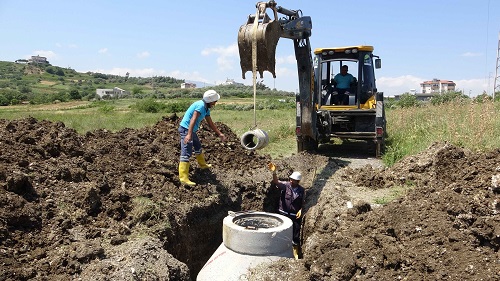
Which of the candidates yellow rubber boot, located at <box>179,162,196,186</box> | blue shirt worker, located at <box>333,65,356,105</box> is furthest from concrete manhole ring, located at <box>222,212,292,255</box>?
blue shirt worker, located at <box>333,65,356,105</box>

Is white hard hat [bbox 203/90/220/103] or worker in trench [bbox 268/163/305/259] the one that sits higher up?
white hard hat [bbox 203/90/220/103]

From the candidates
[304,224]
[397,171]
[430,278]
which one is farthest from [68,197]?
[397,171]

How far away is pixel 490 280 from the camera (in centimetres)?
418

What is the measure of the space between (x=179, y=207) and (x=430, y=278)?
3.55 m

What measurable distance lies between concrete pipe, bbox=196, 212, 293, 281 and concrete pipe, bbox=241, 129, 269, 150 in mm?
1532

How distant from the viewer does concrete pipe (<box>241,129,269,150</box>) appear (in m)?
6.68

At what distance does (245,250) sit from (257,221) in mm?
713

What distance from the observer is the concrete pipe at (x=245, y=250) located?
5.29 m

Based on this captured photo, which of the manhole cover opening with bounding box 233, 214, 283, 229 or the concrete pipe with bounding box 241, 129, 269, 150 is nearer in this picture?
the manhole cover opening with bounding box 233, 214, 283, 229

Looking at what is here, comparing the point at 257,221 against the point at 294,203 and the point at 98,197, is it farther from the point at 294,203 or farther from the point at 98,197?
the point at 98,197

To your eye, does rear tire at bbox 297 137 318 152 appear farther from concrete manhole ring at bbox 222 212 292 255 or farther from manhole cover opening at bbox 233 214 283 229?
concrete manhole ring at bbox 222 212 292 255

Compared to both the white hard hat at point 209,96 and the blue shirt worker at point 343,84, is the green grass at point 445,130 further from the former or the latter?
the white hard hat at point 209,96

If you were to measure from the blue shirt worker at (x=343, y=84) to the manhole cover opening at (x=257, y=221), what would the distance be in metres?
5.97

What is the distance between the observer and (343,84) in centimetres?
1120
